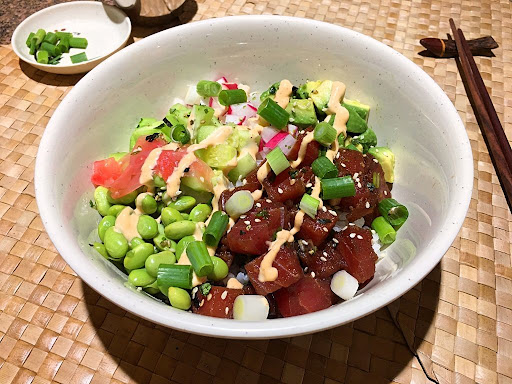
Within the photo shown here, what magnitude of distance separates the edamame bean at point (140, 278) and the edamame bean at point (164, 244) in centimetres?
12

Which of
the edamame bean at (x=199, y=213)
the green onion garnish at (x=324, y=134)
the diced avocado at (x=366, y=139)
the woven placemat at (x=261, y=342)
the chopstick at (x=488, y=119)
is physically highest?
the green onion garnish at (x=324, y=134)

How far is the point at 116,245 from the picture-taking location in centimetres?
151

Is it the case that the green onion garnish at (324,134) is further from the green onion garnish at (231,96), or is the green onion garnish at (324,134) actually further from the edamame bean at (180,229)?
the edamame bean at (180,229)

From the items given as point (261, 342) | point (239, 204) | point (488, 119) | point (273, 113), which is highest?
point (273, 113)

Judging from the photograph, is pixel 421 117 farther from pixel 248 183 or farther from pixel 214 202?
pixel 214 202

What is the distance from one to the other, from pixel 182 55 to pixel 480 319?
1.70m

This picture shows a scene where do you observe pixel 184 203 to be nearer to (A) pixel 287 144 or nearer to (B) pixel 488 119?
(A) pixel 287 144

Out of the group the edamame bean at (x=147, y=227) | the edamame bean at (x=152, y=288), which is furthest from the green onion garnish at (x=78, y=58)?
the edamame bean at (x=152, y=288)

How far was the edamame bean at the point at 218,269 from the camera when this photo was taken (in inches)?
58.0

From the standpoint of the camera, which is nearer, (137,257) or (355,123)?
(137,257)

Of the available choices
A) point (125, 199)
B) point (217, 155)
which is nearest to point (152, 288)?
point (125, 199)

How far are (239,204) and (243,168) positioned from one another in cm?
24

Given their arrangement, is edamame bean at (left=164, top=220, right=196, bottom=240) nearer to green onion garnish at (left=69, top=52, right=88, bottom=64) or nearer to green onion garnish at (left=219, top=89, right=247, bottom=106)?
green onion garnish at (left=219, top=89, right=247, bottom=106)

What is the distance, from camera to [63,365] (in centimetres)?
162
